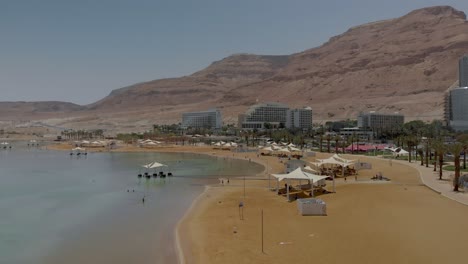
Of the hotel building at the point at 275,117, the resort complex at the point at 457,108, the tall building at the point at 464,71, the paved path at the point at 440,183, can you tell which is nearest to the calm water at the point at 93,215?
the paved path at the point at 440,183

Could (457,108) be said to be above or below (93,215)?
above

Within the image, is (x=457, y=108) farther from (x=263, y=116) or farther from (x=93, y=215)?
(x=93, y=215)

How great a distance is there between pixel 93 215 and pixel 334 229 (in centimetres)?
1657

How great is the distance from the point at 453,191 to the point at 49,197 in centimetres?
3283

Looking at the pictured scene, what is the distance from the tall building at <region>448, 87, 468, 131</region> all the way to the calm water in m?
86.6

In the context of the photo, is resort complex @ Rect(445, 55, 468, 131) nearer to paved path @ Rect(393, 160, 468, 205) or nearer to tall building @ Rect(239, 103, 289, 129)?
tall building @ Rect(239, 103, 289, 129)

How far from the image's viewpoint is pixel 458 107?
126062 millimetres

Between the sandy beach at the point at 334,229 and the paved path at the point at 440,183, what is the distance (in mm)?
793

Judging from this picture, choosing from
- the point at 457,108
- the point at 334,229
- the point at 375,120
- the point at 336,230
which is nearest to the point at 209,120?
the point at 375,120

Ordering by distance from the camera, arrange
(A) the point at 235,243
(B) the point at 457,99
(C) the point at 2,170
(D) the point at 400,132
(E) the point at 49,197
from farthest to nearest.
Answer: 1. (B) the point at 457,99
2. (D) the point at 400,132
3. (C) the point at 2,170
4. (E) the point at 49,197
5. (A) the point at 235,243

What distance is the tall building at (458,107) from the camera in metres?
123

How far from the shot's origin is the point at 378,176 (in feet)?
148

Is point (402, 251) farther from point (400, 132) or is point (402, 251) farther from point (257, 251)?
point (400, 132)

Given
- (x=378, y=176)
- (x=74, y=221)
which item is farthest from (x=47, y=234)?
(x=378, y=176)
